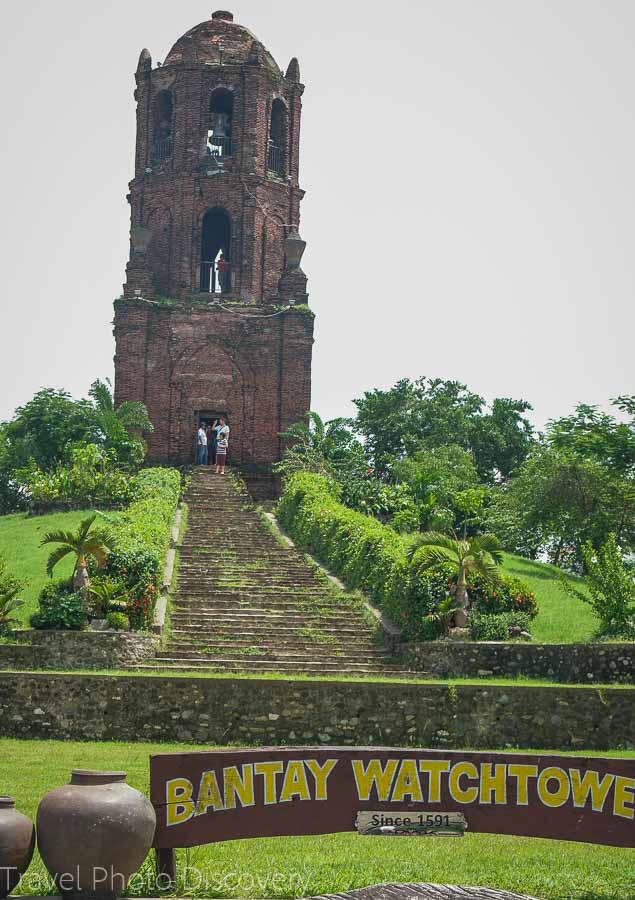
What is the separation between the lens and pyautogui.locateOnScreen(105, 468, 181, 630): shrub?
20.4 m

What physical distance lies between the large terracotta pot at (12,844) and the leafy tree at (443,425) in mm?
37099

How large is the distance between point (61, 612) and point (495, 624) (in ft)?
21.9

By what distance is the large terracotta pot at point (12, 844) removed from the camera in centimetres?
829

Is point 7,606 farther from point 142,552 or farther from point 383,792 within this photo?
point 383,792

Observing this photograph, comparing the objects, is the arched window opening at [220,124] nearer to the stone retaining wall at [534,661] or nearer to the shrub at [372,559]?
the shrub at [372,559]

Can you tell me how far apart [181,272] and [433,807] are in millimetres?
31503

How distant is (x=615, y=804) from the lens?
9266mm

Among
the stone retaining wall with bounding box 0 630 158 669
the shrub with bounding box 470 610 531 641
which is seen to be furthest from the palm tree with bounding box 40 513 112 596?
the shrub with bounding box 470 610 531 641

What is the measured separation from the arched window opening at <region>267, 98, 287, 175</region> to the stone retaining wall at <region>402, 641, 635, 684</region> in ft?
79.8

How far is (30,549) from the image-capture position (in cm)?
2745

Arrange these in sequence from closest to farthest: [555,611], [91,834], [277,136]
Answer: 1. [91,834]
2. [555,611]
3. [277,136]

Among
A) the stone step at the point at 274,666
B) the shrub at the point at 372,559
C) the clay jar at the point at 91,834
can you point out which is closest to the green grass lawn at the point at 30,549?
the stone step at the point at 274,666

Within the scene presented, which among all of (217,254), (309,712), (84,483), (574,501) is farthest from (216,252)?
(309,712)

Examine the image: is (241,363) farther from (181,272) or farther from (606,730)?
(606,730)
